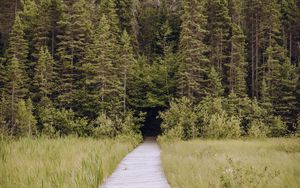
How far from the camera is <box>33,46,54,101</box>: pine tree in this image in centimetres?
3847

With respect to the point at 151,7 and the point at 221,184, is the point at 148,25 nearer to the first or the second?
the point at 151,7

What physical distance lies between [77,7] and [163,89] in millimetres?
14984

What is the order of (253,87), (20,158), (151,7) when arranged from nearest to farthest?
(20,158), (253,87), (151,7)

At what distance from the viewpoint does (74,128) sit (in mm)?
35938

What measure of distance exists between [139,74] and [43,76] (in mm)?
11760

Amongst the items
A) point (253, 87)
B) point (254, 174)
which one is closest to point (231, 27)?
point (253, 87)

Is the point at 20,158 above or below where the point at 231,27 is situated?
below

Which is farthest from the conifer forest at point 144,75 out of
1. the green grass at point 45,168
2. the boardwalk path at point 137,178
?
the green grass at point 45,168

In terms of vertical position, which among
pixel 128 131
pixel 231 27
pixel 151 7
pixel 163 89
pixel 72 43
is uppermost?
pixel 151 7

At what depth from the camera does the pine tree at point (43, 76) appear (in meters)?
38.5

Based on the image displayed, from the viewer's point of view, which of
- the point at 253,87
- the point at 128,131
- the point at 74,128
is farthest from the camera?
the point at 253,87

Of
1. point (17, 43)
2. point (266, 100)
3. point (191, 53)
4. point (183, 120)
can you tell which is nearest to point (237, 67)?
point (266, 100)

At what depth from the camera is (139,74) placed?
42.8 m

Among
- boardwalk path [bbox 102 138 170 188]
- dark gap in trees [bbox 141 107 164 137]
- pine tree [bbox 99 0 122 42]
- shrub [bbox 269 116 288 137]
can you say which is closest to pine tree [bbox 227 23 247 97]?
shrub [bbox 269 116 288 137]
